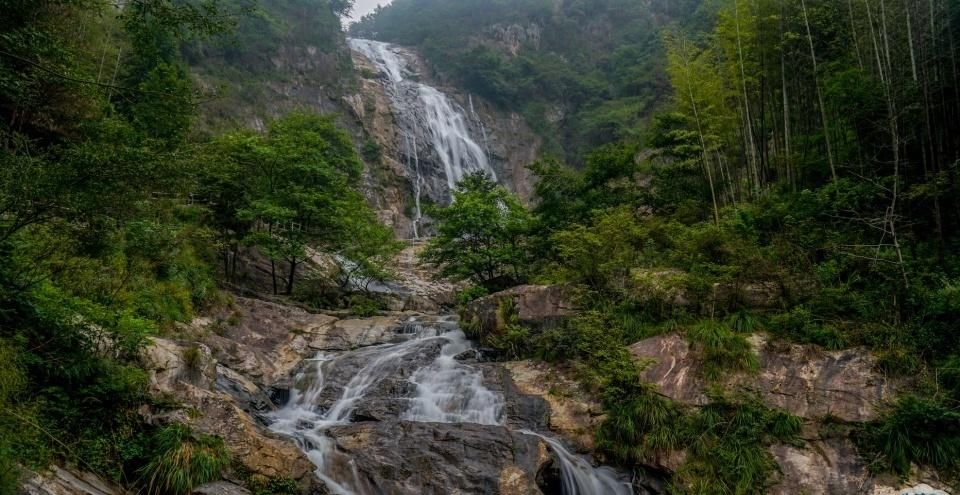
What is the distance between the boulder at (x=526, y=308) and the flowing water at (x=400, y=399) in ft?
2.65

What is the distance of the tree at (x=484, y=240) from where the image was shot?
15648 mm

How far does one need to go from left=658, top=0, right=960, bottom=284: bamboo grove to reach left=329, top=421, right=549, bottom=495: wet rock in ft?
22.5

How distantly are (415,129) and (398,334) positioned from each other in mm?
25611

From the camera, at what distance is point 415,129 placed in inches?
1455

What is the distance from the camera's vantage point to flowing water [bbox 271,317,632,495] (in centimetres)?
784

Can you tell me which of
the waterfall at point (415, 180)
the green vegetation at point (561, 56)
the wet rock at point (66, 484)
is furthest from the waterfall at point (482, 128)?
the wet rock at point (66, 484)

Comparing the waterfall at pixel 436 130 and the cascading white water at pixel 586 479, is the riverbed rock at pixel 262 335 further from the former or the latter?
the waterfall at pixel 436 130

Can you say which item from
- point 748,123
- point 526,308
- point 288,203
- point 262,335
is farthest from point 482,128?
point 262,335

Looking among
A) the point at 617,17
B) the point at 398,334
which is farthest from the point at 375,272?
the point at 617,17

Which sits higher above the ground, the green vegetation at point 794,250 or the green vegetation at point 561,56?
the green vegetation at point 561,56

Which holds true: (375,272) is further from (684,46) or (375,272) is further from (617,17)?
(617,17)

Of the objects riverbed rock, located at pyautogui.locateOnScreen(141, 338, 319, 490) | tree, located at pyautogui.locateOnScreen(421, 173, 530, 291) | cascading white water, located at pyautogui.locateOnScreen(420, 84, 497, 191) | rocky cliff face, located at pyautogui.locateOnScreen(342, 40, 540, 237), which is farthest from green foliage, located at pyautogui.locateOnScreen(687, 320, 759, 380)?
cascading white water, located at pyautogui.locateOnScreen(420, 84, 497, 191)

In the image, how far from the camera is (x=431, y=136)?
36906 millimetres

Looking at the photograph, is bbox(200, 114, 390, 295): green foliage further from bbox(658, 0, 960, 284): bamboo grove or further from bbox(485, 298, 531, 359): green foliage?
bbox(658, 0, 960, 284): bamboo grove
